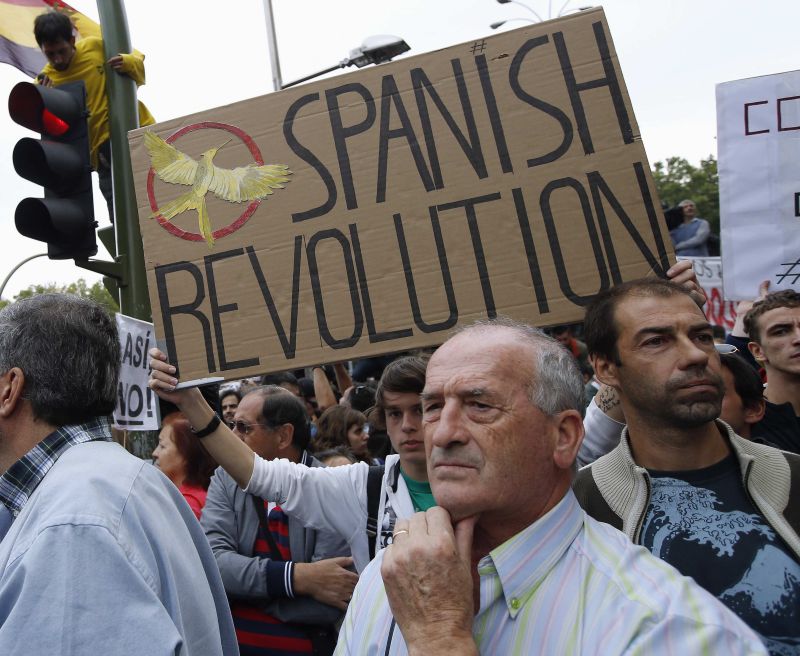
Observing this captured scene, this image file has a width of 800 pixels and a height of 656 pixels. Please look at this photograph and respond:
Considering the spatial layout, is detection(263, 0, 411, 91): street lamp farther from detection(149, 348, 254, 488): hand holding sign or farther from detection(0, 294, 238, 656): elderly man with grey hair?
detection(0, 294, 238, 656): elderly man with grey hair

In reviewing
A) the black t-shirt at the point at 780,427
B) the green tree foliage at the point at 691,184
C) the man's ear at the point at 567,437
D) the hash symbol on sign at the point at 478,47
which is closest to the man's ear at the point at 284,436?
the hash symbol on sign at the point at 478,47

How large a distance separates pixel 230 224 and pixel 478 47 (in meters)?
1.14

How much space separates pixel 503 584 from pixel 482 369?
45cm

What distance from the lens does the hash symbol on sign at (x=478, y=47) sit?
9.83 feet

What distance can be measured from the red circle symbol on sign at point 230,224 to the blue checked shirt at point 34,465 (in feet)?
4.00

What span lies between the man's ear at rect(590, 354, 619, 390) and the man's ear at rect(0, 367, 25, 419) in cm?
164

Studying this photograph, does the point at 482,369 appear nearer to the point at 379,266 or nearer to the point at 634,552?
the point at 634,552

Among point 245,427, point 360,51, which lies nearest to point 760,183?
point 245,427

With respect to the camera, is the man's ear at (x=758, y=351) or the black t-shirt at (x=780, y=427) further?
the man's ear at (x=758, y=351)

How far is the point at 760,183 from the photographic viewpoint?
333cm

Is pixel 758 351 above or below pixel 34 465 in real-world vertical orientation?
below

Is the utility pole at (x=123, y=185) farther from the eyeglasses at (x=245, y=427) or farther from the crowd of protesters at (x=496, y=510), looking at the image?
the crowd of protesters at (x=496, y=510)

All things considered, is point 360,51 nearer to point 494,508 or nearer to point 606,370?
point 606,370

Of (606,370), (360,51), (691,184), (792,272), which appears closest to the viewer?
(606,370)
